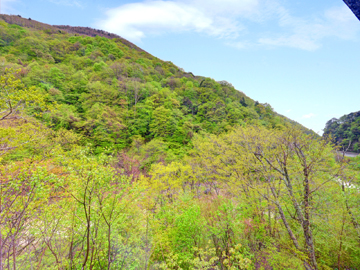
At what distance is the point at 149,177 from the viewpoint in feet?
50.1

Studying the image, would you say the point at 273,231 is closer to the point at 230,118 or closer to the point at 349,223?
the point at 349,223

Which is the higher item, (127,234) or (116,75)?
(116,75)

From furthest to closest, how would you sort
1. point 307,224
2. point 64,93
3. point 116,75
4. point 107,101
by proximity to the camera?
point 116,75 < point 107,101 < point 64,93 < point 307,224

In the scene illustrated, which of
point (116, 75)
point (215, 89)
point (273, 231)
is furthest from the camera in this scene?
point (215, 89)

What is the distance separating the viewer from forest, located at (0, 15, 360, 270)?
4.49 m

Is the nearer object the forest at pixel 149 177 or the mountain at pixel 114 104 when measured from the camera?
the forest at pixel 149 177

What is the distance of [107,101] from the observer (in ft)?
94.3

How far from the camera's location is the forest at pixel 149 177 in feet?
14.7

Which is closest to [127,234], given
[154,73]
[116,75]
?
[116,75]

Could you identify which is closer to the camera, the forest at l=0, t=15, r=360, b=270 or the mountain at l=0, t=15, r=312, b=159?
the forest at l=0, t=15, r=360, b=270

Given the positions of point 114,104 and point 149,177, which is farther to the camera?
point 114,104

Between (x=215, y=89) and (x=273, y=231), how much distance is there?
40.9 meters

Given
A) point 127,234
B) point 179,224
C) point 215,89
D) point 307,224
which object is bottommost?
point 127,234

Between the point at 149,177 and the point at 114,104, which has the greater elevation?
the point at 114,104
